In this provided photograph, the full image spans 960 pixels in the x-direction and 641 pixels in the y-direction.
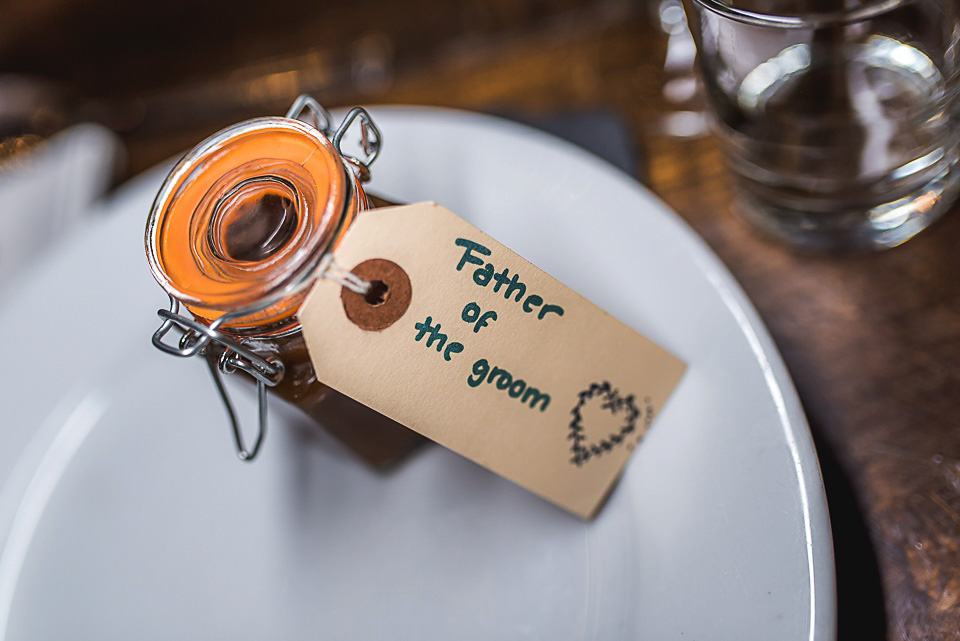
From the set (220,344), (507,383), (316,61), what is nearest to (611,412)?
(507,383)

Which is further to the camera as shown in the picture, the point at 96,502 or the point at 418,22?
the point at 418,22

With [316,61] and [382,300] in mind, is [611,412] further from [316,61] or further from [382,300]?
[316,61]

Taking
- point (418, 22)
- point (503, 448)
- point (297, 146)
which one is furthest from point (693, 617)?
point (418, 22)

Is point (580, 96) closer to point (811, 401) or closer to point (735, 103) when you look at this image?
point (735, 103)

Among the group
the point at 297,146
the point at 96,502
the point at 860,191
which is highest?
the point at 860,191

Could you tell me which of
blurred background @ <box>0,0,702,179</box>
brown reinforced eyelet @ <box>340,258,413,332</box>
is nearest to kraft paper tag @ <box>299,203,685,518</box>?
brown reinforced eyelet @ <box>340,258,413,332</box>

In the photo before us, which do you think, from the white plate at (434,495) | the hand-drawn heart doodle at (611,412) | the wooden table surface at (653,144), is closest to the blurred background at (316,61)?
the wooden table surface at (653,144)

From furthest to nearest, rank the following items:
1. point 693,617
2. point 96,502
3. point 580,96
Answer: point 580,96, point 96,502, point 693,617
